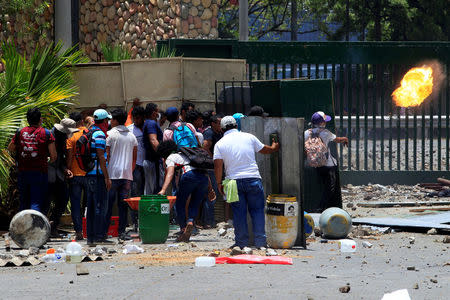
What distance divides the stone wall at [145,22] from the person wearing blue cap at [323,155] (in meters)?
7.69

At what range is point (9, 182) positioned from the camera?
13891 mm

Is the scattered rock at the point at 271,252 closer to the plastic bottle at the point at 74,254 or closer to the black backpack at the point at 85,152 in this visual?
the plastic bottle at the point at 74,254

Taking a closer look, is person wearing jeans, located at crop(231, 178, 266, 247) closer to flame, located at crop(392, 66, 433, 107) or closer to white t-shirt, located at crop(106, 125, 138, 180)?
white t-shirt, located at crop(106, 125, 138, 180)

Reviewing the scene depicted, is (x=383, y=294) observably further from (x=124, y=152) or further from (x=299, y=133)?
(x=124, y=152)

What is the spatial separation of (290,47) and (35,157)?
27.3 feet

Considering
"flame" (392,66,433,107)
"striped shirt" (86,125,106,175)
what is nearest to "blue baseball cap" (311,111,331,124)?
"striped shirt" (86,125,106,175)

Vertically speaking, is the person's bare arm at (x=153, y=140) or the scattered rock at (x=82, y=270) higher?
the person's bare arm at (x=153, y=140)

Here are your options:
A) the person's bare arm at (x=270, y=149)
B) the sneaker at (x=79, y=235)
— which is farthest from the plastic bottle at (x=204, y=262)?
the sneaker at (x=79, y=235)

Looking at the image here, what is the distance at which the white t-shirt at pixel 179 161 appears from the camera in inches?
496

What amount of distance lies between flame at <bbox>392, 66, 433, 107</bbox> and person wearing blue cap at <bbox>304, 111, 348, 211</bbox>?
17.9 feet

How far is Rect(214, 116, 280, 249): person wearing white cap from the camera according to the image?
37.3ft

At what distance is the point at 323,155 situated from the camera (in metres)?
15.2

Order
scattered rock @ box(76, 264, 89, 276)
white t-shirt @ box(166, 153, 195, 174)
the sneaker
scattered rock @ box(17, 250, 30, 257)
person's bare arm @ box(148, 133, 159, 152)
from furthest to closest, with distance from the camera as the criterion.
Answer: person's bare arm @ box(148, 133, 159, 152) → the sneaker → white t-shirt @ box(166, 153, 195, 174) → scattered rock @ box(17, 250, 30, 257) → scattered rock @ box(76, 264, 89, 276)

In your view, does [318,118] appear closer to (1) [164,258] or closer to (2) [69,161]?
(2) [69,161]
